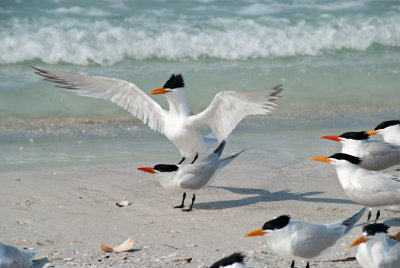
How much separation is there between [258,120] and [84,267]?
4.93 meters

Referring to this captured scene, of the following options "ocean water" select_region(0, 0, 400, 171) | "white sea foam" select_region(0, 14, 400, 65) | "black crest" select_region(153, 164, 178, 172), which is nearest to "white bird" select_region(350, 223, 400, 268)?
"black crest" select_region(153, 164, 178, 172)

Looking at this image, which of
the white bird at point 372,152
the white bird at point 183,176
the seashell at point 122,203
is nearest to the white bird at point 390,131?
the white bird at point 372,152

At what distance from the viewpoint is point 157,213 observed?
4.76 m

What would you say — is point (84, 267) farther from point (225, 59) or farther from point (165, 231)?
point (225, 59)

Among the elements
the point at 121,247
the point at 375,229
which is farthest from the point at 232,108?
the point at 375,229

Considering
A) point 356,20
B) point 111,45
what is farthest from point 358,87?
point 111,45

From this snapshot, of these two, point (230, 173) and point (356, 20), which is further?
point (356, 20)

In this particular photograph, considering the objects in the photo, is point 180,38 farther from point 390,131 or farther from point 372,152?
point 372,152

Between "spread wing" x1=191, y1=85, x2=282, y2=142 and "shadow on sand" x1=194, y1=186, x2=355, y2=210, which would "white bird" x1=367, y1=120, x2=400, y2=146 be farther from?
"spread wing" x1=191, y1=85, x2=282, y2=142

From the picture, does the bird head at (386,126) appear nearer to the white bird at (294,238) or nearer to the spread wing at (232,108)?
the spread wing at (232,108)

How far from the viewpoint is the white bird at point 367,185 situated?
4191 mm

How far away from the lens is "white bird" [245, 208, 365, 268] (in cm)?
340

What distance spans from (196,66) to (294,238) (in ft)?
25.3

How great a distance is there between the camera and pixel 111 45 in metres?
11.3
